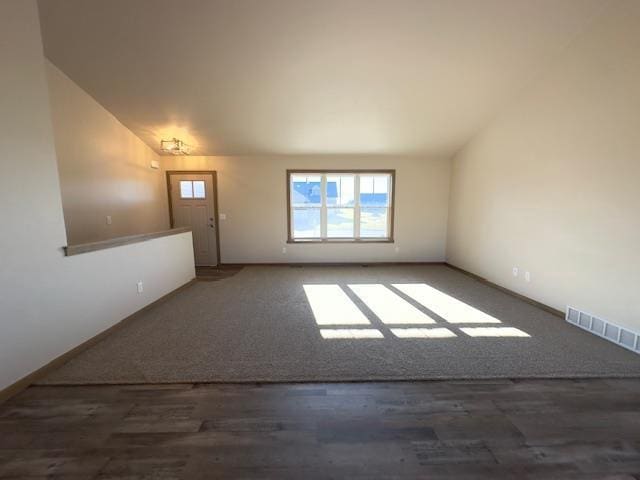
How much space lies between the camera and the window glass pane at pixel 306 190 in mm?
5844

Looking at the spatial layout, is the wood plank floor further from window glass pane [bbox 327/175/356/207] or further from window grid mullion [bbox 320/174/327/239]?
window glass pane [bbox 327/175/356/207]

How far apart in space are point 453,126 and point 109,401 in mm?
5407

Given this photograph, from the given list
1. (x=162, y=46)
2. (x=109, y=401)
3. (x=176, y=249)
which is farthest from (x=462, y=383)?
(x=162, y=46)

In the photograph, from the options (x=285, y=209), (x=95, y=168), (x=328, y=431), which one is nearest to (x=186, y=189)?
(x=95, y=168)

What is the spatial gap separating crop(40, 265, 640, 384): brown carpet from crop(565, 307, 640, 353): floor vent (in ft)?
0.32

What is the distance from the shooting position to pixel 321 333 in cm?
282

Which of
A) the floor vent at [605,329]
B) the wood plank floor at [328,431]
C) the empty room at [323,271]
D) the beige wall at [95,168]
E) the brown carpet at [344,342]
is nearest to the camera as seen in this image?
the wood plank floor at [328,431]

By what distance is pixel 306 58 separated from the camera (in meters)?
3.17

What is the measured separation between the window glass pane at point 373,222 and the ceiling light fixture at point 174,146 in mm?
3690

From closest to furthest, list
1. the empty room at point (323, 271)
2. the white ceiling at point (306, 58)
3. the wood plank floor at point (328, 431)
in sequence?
the wood plank floor at point (328, 431), the empty room at point (323, 271), the white ceiling at point (306, 58)

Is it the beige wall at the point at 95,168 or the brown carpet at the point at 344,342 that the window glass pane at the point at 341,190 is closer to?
the brown carpet at the point at 344,342

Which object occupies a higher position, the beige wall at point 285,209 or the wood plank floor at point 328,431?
the beige wall at point 285,209

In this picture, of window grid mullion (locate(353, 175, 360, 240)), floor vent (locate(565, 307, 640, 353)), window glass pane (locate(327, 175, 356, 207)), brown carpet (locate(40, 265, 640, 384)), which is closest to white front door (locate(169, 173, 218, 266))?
brown carpet (locate(40, 265, 640, 384))

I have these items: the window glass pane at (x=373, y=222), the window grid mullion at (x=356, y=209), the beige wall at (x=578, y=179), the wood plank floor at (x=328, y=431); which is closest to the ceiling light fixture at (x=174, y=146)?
the window grid mullion at (x=356, y=209)
